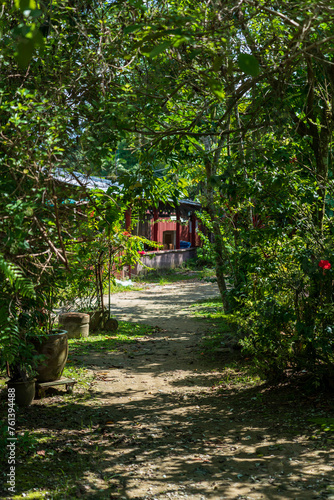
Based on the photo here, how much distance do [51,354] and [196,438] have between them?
191 centimetres

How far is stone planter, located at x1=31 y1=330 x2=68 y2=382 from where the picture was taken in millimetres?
5387

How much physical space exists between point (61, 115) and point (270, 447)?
11.2 feet

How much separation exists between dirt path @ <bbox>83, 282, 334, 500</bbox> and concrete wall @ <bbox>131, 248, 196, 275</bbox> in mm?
12859

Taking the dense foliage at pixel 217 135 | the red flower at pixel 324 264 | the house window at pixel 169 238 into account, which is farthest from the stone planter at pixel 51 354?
the house window at pixel 169 238

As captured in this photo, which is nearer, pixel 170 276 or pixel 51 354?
pixel 51 354

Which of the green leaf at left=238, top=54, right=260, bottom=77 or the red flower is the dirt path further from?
the green leaf at left=238, top=54, right=260, bottom=77

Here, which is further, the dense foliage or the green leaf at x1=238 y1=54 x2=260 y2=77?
the dense foliage

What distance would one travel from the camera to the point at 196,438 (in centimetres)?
461

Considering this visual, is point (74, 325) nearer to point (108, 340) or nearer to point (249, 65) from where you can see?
point (108, 340)

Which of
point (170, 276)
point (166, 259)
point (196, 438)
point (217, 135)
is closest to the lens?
point (196, 438)

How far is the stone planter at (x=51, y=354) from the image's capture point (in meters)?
5.39

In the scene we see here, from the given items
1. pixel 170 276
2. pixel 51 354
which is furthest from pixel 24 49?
pixel 170 276

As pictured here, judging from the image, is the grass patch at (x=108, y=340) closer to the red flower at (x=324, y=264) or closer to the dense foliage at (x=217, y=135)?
the dense foliage at (x=217, y=135)

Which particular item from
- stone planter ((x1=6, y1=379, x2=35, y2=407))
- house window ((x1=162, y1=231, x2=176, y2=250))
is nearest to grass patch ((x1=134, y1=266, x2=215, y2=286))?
house window ((x1=162, y1=231, x2=176, y2=250))
